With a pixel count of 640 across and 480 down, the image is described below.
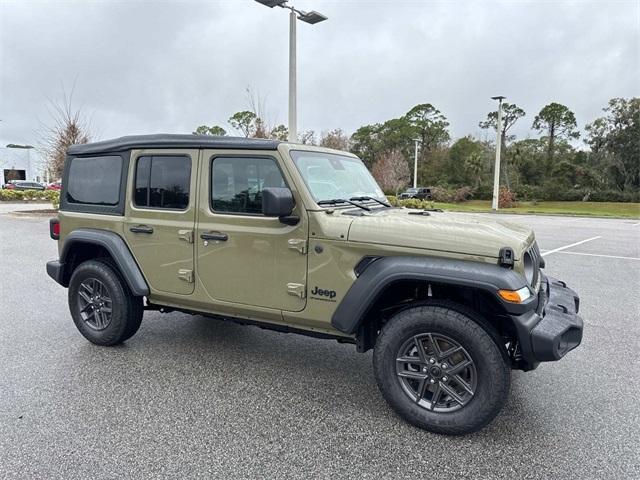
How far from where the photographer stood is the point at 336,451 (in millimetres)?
2660

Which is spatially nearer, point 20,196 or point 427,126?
point 20,196

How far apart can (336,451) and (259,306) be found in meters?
1.21

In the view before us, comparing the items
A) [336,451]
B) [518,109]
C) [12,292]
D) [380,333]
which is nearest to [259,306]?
[380,333]

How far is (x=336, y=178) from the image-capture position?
3.71m

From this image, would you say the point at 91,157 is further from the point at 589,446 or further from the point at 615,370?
the point at 615,370

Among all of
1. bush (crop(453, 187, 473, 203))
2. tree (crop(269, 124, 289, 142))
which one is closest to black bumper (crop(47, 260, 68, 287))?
tree (crop(269, 124, 289, 142))

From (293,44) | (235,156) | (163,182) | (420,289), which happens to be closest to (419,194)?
(293,44)

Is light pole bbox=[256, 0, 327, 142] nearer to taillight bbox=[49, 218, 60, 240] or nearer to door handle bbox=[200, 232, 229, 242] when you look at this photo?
taillight bbox=[49, 218, 60, 240]

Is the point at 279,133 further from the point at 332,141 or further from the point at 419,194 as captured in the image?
the point at 419,194

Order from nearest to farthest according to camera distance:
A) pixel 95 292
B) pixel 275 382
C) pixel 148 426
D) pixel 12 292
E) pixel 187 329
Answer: pixel 148 426
pixel 275 382
pixel 95 292
pixel 187 329
pixel 12 292

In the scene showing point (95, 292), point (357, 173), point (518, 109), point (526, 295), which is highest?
point (518, 109)

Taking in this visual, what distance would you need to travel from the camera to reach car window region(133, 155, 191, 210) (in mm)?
3717

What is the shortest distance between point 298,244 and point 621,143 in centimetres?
5101

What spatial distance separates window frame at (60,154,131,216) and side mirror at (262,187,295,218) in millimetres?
1711
